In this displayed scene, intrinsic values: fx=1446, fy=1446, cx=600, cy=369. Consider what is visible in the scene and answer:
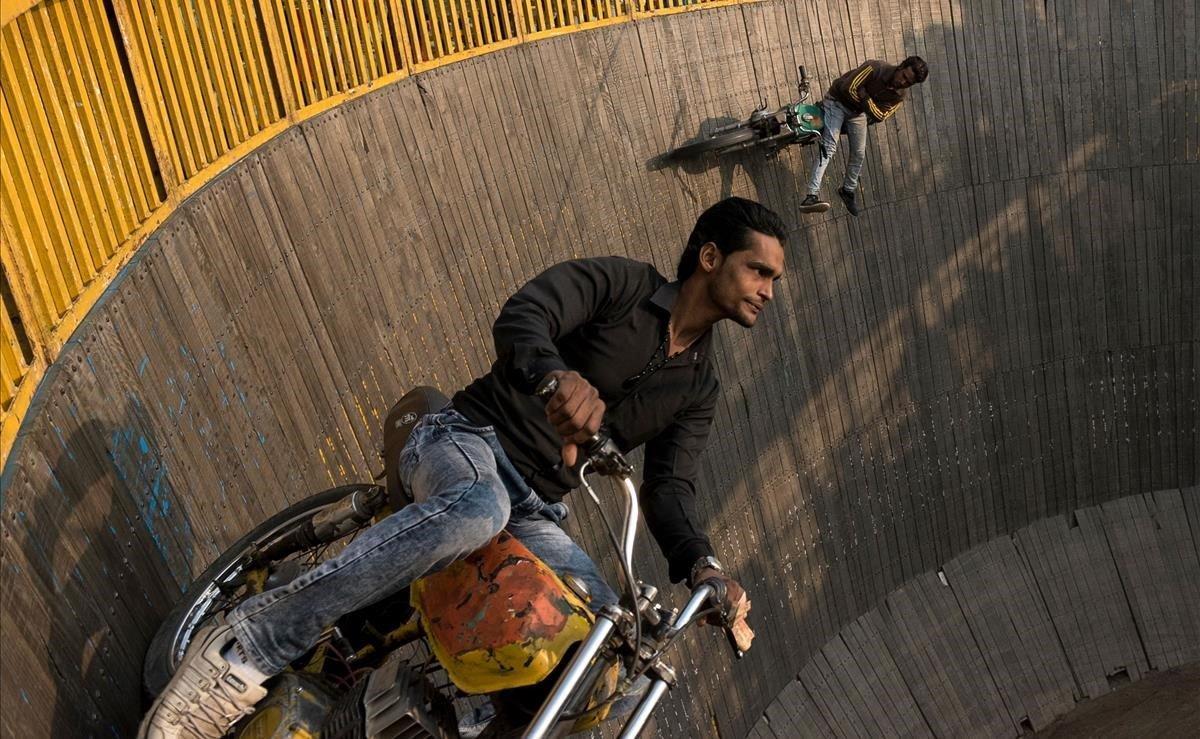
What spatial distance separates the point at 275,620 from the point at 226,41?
3808 millimetres

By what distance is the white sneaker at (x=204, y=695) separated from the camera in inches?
138

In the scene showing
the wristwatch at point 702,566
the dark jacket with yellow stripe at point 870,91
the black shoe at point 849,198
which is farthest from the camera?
the black shoe at point 849,198

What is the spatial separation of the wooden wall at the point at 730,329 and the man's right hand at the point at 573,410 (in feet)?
4.73

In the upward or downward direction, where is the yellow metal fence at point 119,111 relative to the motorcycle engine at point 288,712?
upward

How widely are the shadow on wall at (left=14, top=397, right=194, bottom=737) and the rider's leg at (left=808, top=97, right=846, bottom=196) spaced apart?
8.82 m

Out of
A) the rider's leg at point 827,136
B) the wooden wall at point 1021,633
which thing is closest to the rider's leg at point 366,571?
the wooden wall at point 1021,633

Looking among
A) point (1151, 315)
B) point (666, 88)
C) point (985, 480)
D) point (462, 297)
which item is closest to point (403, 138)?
point (462, 297)

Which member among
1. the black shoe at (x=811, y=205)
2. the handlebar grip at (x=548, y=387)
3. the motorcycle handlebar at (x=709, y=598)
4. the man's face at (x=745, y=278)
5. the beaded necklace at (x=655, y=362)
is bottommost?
the black shoe at (x=811, y=205)

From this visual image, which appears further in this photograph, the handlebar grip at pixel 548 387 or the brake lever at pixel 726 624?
the brake lever at pixel 726 624

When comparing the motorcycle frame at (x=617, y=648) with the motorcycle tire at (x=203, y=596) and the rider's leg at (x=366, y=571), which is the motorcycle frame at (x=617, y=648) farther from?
the motorcycle tire at (x=203, y=596)

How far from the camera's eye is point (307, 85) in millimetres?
7566

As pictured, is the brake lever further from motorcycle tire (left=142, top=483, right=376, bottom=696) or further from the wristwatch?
motorcycle tire (left=142, top=483, right=376, bottom=696)

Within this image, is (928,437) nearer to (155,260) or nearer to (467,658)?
(155,260)

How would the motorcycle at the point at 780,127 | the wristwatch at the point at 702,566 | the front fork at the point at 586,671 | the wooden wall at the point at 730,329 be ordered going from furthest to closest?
the motorcycle at the point at 780,127 → the wooden wall at the point at 730,329 → the wristwatch at the point at 702,566 → the front fork at the point at 586,671
